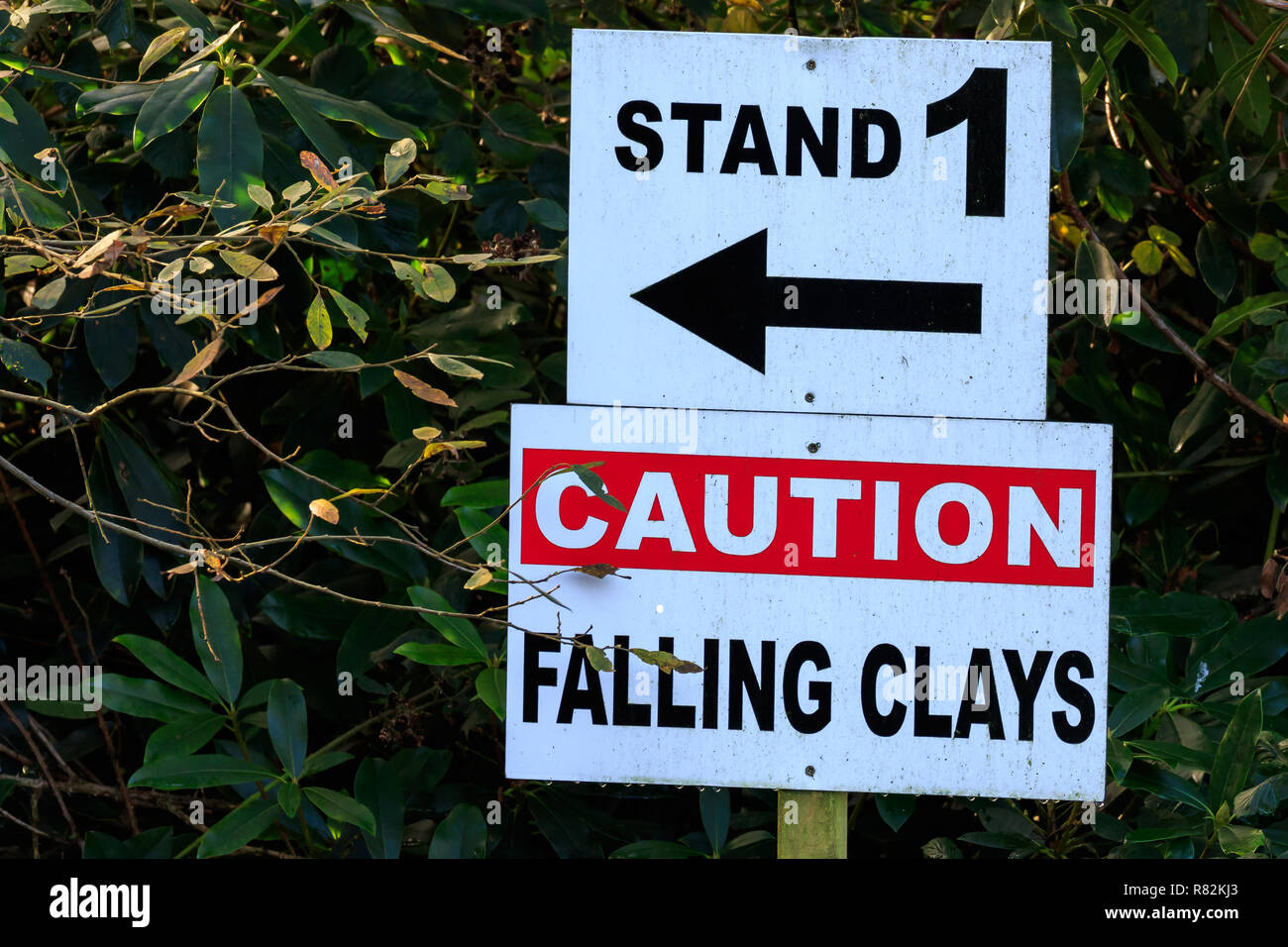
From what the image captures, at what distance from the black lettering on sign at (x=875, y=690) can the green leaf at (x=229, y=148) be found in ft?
2.97

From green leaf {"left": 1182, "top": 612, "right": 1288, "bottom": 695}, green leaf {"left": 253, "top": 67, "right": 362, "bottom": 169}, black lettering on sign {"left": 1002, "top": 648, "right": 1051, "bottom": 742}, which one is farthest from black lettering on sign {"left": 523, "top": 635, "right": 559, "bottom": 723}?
green leaf {"left": 1182, "top": 612, "right": 1288, "bottom": 695}

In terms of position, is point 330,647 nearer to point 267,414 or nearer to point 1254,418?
point 267,414

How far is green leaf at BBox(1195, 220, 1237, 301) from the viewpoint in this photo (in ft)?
6.05

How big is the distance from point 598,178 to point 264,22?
1153 millimetres

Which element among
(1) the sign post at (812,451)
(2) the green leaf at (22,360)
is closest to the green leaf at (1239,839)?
(1) the sign post at (812,451)

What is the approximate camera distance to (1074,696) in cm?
107

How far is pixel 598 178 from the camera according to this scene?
1.10 m

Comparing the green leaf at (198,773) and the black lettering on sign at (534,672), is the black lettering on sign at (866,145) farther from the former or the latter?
the green leaf at (198,773)

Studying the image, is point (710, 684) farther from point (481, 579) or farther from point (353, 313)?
point (353, 313)

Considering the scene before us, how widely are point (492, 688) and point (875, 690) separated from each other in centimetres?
60

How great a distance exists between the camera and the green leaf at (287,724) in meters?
1.52

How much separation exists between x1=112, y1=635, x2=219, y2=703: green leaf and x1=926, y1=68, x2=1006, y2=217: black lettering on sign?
1.19m
